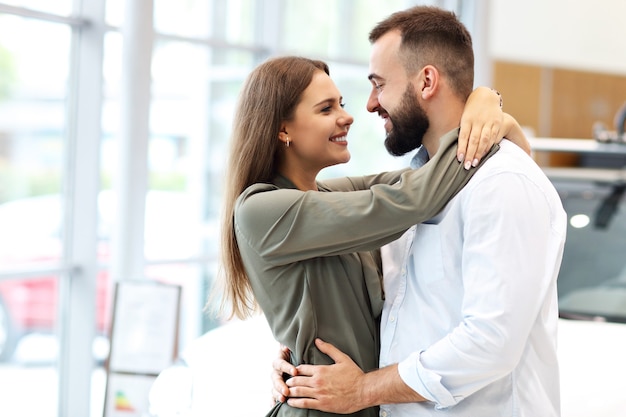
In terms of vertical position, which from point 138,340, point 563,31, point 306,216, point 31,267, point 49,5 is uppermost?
point 563,31

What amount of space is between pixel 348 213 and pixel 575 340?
54.2 inches

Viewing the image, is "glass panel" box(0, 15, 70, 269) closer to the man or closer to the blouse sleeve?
the blouse sleeve

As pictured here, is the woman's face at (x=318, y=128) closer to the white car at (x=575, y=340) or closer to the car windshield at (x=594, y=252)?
the white car at (x=575, y=340)

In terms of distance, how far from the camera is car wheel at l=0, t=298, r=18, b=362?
462 centimetres

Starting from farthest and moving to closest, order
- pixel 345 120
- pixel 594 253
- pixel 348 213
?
pixel 594 253
pixel 345 120
pixel 348 213

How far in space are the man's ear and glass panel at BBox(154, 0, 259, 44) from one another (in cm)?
353

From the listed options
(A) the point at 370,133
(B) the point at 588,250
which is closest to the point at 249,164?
(B) the point at 588,250

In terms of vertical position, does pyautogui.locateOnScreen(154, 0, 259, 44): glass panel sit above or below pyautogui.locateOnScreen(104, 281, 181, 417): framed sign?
above

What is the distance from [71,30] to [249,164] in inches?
122

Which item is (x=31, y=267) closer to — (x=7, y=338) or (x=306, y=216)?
(x=7, y=338)

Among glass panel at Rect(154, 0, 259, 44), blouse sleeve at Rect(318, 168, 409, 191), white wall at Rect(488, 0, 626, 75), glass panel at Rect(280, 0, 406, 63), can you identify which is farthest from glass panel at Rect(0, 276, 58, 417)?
white wall at Rect(488, 0, 626, 75)

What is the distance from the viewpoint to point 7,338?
466 centimetres

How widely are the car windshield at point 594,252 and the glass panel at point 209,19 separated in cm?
287

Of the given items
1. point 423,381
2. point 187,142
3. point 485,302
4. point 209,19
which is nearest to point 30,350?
point 187,142
